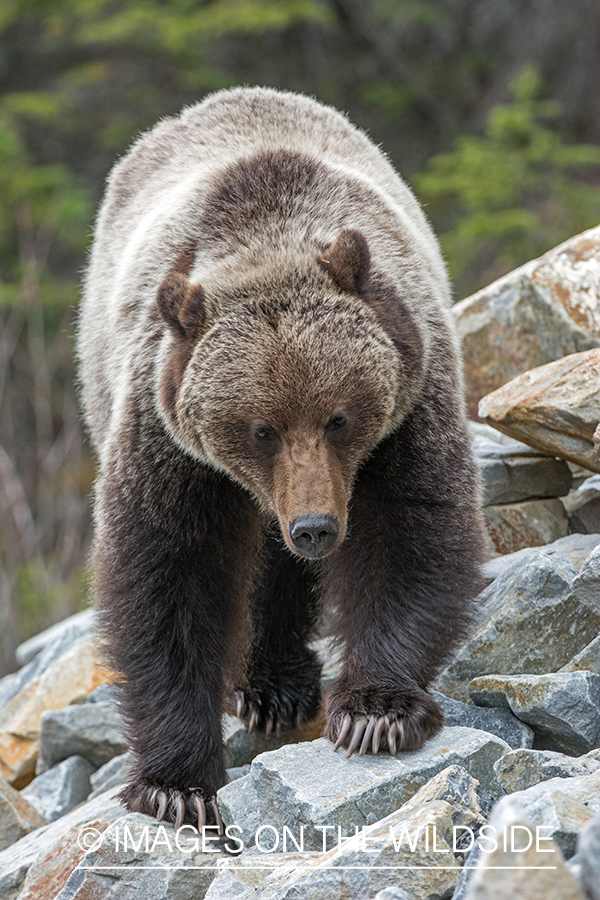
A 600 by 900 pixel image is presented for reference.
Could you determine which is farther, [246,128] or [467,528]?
[246,128]

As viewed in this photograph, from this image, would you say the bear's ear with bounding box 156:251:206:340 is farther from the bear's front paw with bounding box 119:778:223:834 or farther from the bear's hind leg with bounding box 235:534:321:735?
the bear's front paw with bounding box 119:778:223:834

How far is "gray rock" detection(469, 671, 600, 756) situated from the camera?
3707 mm

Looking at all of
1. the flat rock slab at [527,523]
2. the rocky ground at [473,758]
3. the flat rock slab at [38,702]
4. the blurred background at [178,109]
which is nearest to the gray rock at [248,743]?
the rocky ground at [473,758]

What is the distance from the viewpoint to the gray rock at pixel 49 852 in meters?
3.98

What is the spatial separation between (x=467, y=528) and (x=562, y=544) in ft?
3.05

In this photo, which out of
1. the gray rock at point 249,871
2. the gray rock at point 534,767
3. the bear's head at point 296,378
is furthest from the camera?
the bear's head at point 296,378

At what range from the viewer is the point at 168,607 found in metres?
4.29

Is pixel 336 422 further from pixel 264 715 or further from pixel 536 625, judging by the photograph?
pixel 264 715

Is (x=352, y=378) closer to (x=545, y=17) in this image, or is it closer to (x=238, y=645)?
(x=238, y=645)

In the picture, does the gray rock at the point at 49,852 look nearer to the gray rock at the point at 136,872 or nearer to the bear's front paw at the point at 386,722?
the gray rock at the point at 136,872

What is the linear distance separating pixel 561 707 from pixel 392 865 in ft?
3.94

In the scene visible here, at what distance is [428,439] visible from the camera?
14.1 feet

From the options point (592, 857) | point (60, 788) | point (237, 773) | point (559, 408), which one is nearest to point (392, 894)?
point (592, 857)

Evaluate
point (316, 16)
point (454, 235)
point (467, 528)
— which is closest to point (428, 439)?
point (467, 528)
